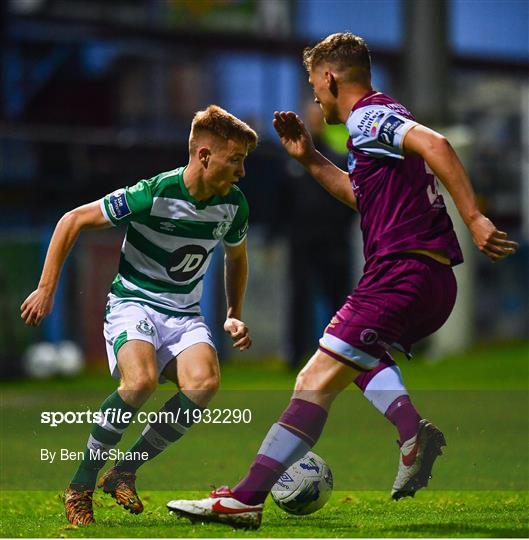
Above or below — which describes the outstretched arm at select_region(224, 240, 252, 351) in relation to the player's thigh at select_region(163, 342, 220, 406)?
above

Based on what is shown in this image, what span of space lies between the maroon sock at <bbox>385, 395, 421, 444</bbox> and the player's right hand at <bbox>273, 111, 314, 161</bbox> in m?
1.06

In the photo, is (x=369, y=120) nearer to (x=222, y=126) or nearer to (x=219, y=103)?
(x=222, y=126)

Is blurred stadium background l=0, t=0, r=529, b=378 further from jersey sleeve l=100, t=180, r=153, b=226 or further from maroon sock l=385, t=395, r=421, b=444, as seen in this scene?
jersey sleeve l=100, t=180, r=153, b=226

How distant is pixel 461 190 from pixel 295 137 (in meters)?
1.00

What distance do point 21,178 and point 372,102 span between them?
10160mm

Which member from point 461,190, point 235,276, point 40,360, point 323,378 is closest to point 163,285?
point 235,276

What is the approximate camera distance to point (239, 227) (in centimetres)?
529

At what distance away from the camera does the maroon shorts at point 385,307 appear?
465 centimetres

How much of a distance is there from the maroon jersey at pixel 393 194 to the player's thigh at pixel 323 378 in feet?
1.33

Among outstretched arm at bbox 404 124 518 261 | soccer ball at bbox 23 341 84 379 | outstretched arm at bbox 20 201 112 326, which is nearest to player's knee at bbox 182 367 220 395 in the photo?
outstretched arm at bbox 20 201 112 326

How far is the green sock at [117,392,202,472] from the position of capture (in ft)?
16.6

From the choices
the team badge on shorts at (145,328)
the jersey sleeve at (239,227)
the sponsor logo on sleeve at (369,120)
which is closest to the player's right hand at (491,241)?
the sponsor logo on sleeve at (369,120)

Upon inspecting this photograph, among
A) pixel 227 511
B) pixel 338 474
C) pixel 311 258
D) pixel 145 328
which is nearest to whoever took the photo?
pixel 227 511

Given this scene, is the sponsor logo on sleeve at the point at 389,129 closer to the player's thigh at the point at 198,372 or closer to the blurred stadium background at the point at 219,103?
the player's thigh at the point at 198,372
